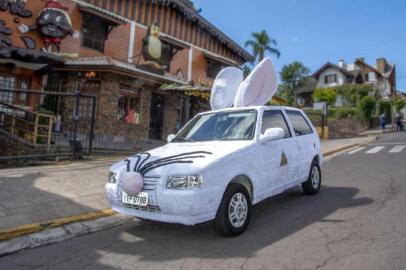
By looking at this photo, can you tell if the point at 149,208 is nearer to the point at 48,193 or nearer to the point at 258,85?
the point at 48,193

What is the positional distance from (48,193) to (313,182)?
198 inches

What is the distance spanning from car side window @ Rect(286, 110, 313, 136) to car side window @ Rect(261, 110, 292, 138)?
0.33 metres

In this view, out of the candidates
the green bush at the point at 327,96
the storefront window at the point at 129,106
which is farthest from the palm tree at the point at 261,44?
the storefront window at the point at 129,106

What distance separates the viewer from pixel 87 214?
17.2 feet

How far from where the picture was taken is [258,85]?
6.52m

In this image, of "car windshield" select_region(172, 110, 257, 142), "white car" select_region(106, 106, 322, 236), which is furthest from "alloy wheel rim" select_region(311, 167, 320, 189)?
"car windshield" select_region(172, 110, 257, 142)

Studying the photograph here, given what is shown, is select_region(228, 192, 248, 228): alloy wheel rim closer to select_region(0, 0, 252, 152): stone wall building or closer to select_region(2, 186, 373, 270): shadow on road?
select_region(2, 186, 373, 270): shadow on road

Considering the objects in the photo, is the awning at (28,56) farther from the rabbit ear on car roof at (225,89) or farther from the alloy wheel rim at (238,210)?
the alloy wheel rim at (238,210)

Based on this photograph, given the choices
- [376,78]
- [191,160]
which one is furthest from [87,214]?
[376,78]

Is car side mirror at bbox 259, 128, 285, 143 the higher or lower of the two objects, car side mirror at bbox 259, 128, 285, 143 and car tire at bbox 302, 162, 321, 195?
the higher

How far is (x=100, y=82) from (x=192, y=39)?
9.17m

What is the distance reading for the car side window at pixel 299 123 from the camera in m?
6.22

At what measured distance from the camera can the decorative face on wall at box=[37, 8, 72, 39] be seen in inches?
533

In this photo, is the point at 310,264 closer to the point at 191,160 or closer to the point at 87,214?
the point at 191,160
